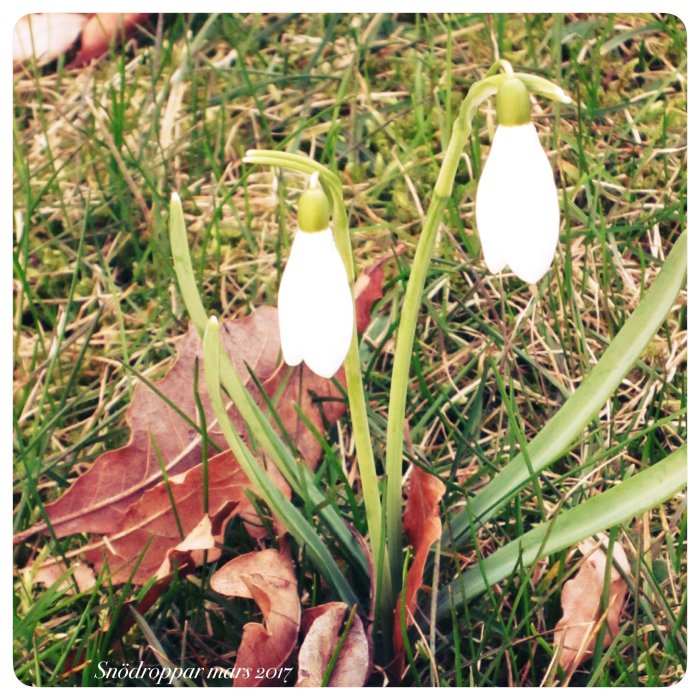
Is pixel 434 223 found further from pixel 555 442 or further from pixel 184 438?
pixel 184 438

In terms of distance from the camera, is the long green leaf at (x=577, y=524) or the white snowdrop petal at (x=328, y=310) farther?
the long green leaf at (x=577, y=524)

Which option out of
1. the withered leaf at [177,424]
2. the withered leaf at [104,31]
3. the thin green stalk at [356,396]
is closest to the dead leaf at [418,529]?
the thin green stalk at [356,396]

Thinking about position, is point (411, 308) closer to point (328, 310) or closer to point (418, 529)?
point (328, 310)

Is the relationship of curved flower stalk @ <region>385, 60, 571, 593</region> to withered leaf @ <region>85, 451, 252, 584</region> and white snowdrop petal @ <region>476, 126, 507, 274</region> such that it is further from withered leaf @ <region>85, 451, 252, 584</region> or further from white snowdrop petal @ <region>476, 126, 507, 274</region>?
withered leaf @ <region>85, 451, 252, 584</region>

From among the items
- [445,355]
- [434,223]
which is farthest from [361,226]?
[434,223]

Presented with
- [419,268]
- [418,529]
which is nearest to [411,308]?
[419,268]

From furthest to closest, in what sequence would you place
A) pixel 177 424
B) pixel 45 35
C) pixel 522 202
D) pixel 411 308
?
1. pixel 45 35
2. pixel 177 424
3. pixel 411 308
4. pixel 522 202

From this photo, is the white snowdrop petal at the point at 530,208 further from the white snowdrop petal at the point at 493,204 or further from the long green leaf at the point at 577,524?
the long green leaf at the point at 577,524
